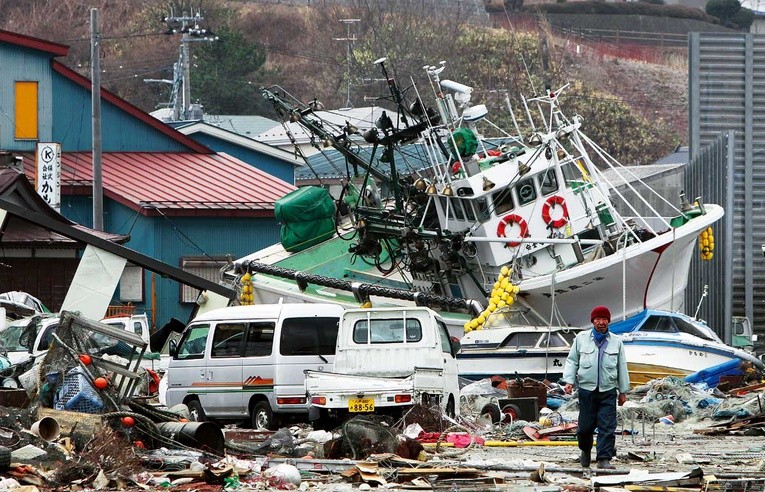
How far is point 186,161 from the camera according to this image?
4800 cm

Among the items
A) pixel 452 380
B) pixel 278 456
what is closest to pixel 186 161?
pixel 452 380

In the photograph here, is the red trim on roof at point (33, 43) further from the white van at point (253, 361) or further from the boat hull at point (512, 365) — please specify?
the white van at point (253, 361)

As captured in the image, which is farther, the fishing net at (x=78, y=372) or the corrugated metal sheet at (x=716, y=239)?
the corrugated metal sheet at (x=716, y=239)

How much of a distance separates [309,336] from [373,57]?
62832 mm

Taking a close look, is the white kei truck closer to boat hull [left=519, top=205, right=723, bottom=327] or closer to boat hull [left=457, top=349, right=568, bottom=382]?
boat hull [left=457, top=349, right=568, bottom=382]

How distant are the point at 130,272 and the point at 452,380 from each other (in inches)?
899

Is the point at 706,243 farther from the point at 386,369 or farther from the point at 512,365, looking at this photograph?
the point at 386,369

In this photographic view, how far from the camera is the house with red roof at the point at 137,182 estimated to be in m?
43.2

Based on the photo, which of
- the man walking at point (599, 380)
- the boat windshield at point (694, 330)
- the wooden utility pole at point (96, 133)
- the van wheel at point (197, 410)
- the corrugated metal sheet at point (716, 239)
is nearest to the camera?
the man walking at point (599, 380)

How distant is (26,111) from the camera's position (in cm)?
4519

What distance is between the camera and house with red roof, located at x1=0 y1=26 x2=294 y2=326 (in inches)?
1699

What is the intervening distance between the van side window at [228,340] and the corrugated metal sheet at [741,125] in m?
17.9

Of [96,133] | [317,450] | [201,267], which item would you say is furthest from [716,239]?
[317,450]

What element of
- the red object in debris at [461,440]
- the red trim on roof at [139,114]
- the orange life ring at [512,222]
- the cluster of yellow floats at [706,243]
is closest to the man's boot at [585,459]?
the red object in debris at [461,440]
